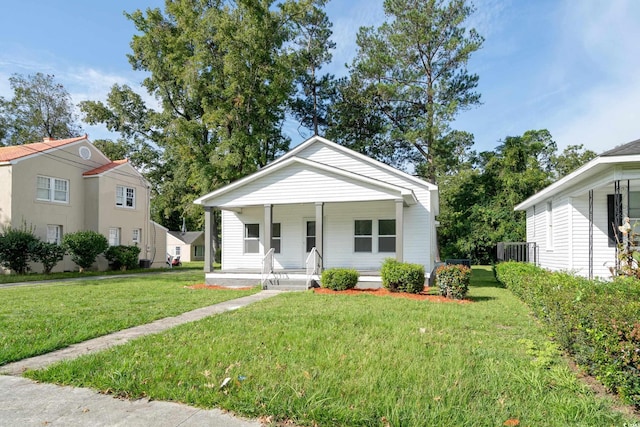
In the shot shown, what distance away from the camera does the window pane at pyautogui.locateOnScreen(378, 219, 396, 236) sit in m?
14.9

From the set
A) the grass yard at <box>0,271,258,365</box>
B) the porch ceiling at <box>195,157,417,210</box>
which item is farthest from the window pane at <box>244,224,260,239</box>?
the grass yard at <box>0,271,258,365</box>

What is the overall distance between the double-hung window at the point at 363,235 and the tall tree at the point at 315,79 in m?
18.3

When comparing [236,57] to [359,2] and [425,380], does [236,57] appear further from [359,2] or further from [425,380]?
[425,380]

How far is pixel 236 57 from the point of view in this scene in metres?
22.5

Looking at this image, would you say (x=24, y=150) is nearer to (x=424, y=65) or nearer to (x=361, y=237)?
(x=361, y=237)

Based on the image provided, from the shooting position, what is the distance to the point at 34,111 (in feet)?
117

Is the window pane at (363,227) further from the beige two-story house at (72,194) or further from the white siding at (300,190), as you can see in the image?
the beige two-story house at (72,194)

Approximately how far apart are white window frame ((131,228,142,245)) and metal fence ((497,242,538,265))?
72.5ft

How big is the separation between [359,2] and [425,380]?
22.5 meters

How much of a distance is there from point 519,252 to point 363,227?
8.27 m

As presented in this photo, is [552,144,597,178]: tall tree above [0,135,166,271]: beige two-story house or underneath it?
above

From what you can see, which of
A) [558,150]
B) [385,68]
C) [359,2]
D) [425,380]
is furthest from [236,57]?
[558,150]

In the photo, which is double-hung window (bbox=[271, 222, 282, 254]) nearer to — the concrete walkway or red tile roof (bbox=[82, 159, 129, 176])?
Answer: the concrete walkway

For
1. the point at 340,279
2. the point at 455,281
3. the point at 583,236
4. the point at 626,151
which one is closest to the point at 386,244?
the point at 340,279
